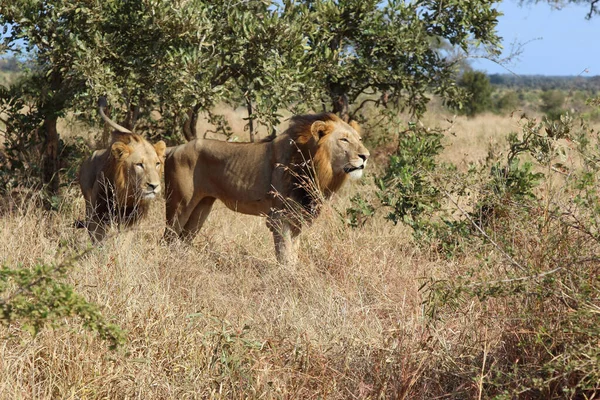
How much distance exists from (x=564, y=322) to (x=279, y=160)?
13.6 feet

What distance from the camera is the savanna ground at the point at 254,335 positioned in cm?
428

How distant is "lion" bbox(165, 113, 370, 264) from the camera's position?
24.0 ft

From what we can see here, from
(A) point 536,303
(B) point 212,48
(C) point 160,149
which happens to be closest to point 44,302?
(A) point 536,303

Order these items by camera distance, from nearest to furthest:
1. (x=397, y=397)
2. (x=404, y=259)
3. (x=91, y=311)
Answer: (x=91, y=311) < (x=397, y=397) < (x=404, y=259)

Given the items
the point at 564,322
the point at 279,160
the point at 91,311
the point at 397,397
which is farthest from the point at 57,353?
the point at 279,160

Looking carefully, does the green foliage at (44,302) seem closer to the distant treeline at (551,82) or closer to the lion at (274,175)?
the distant treeline at (551,82)

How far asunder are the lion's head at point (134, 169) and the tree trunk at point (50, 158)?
2.40m

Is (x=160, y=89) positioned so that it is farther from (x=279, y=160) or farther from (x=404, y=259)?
(x=404, y=259)

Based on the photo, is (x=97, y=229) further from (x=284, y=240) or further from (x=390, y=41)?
(x=390, y=41)

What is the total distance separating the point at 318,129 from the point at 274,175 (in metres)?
0.63

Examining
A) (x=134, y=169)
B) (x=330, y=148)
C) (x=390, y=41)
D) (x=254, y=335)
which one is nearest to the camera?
(x=254, y=335)

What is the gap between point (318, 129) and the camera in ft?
24.1

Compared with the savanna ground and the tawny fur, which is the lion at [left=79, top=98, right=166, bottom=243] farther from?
the savanna ground

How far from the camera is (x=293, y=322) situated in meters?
4.98
